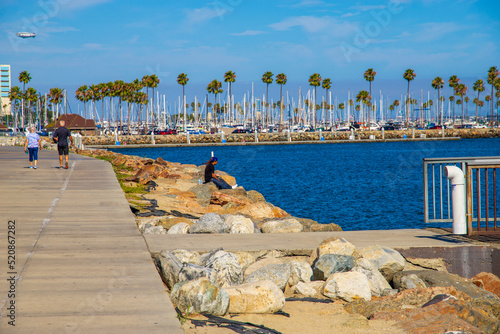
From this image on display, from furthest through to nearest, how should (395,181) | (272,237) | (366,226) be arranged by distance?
(395,181) < (366,226) < (272,237)

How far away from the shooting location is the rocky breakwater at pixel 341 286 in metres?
6.01

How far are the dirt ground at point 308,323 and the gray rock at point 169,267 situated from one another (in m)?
1.22

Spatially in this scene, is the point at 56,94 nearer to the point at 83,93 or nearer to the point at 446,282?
the point at 83,93

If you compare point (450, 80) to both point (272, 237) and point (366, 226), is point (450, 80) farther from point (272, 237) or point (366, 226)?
point (272, 237)

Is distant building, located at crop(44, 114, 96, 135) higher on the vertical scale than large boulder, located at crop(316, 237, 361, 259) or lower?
higher

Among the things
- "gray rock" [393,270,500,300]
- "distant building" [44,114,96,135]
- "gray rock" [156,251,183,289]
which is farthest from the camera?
"distant building" [44,114,96,135]

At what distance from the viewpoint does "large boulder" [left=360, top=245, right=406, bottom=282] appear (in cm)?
799

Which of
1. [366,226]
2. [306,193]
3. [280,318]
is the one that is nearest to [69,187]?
[280,318]

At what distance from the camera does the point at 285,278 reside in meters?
7.39

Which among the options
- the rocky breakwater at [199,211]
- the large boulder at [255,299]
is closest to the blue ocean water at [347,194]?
the rocky breakwater at [199,211]

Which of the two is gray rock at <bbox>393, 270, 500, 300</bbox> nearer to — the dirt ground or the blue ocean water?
the dirt ground

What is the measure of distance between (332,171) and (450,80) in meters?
115

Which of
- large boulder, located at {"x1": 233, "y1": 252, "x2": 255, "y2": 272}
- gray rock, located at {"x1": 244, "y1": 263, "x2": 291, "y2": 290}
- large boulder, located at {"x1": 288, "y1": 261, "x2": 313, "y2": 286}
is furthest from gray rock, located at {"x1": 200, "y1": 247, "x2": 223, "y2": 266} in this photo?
large boulder, located at {"x1": 288, "y1": 261, "x2": 313, "y2": 286}

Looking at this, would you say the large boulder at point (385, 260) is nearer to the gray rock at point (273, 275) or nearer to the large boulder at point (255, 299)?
the gray rock at point (273, 275)
